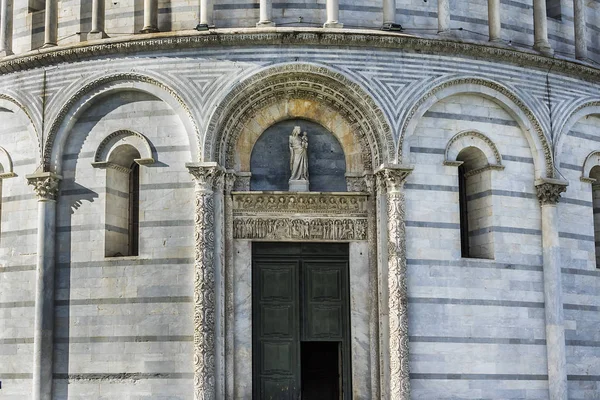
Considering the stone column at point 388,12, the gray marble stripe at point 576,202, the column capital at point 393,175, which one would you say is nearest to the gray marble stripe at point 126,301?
the column capital at point 393,175

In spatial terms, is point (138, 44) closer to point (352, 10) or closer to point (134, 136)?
point (134, 136)

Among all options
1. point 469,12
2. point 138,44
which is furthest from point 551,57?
point 138,44

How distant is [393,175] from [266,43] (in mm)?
3595

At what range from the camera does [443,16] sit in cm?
2075

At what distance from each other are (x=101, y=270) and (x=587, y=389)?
10194 millimetres

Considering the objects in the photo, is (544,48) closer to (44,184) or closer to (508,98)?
(508,98)

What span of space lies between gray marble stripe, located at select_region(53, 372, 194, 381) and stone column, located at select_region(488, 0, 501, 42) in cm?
929

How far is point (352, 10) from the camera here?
20.5 m

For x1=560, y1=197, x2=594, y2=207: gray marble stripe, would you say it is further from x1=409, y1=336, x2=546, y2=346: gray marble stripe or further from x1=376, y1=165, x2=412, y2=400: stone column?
x1=376, y1=165, x2=412, y2=400: stone column

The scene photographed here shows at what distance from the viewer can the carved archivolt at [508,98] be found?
20047 mm

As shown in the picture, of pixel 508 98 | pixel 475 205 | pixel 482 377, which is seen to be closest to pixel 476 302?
pixel 482 377

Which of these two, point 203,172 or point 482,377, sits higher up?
point 203,172

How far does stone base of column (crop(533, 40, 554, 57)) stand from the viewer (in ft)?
70.8

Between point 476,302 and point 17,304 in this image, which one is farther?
→ point 17,304
